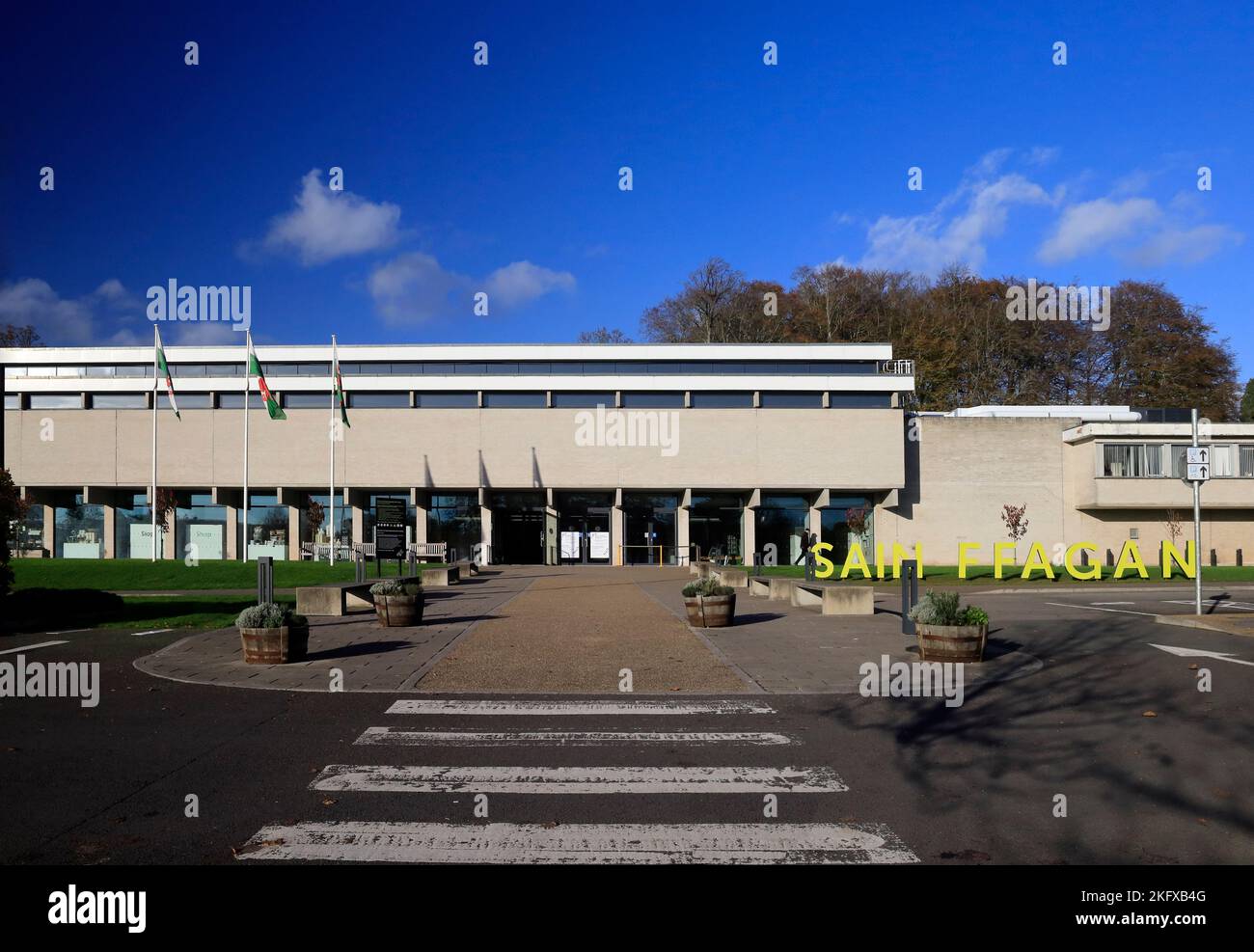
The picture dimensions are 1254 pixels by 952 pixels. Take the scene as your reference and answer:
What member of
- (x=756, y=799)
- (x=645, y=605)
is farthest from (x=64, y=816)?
(x=645, y=605)

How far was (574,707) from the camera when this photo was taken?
9.79 m

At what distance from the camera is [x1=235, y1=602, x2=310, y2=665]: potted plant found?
41.0 ft

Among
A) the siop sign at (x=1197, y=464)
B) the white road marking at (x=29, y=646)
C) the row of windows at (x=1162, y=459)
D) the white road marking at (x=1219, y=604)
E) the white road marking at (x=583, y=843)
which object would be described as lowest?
the white road marking at (x=1219, y=604)

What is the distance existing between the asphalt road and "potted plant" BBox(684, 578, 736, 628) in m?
6.55

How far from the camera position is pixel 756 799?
6301mm

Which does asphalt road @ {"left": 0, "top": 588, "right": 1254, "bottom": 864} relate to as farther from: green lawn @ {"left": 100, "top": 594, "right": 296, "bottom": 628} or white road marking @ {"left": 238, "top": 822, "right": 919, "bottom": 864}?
green lawn @ {"left": 100, "top": 594, "right": 296, "bottom": 628}

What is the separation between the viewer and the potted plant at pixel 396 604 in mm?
16922

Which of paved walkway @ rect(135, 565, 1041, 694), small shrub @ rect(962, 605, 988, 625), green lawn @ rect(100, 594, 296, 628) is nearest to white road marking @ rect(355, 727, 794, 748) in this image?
paved walkway @ rect(135, 565, 1041, 694)

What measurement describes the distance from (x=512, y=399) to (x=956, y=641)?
40.3m

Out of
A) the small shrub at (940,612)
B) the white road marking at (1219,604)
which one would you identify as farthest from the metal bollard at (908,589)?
the white road marking at (1219,604)

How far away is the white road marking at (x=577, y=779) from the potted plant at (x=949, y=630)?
584cm

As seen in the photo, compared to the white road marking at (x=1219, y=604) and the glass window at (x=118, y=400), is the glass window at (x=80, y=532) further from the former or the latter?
the white road marking at (x=1219, y=604)

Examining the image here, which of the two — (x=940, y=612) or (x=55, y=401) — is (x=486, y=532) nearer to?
(x=55, y=401)
